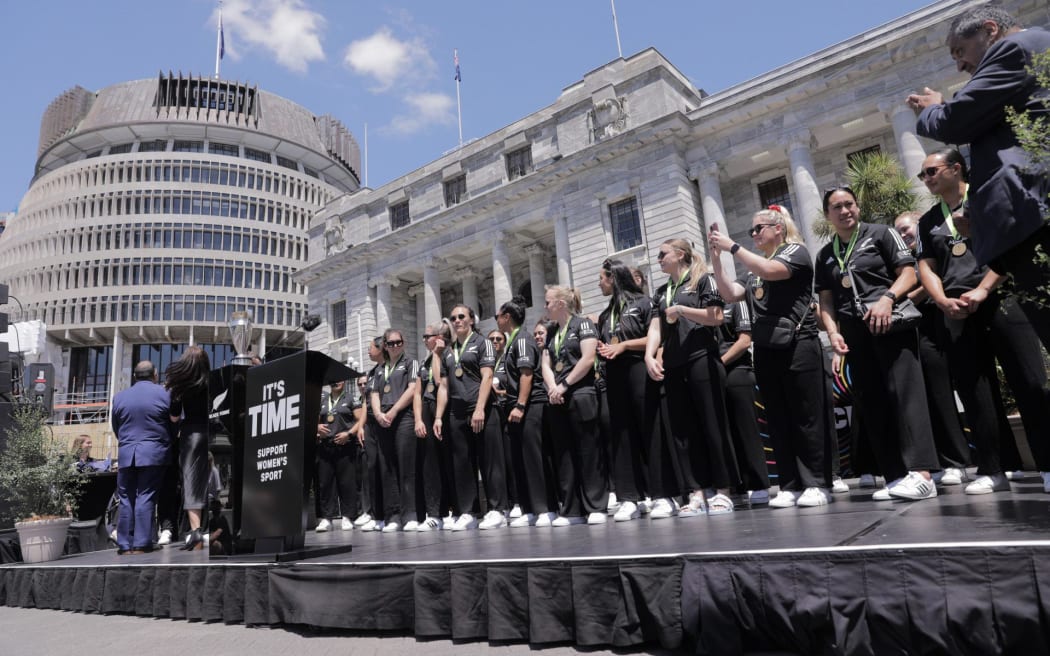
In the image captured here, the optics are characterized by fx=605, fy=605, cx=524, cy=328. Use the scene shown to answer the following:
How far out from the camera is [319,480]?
9.43 m

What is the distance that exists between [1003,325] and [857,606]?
2.82 m

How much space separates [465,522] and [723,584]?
4.56m

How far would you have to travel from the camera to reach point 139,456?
7.53 meters

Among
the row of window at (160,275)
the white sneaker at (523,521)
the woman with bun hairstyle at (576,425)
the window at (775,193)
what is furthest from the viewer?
the row of window at (160,275)

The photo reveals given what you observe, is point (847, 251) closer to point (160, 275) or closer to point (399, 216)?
point (399, 216)

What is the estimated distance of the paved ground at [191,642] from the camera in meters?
3.26

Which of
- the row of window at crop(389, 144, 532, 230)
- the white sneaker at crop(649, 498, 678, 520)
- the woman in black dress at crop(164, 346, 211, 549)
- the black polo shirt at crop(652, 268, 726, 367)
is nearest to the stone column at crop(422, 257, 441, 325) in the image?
the row of window at crop(389, 144, 532, 230)

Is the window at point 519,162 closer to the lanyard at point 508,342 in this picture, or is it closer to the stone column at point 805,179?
the stone column at point 805,179

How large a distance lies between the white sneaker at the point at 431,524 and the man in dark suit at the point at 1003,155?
5.84 meters

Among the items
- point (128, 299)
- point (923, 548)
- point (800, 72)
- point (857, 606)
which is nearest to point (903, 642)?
A: point (857, 606)

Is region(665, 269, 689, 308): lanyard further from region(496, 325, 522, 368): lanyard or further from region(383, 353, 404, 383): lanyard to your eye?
region(383, 353, 404, 383): lanyard

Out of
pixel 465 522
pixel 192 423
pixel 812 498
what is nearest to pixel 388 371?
pixel 465 522

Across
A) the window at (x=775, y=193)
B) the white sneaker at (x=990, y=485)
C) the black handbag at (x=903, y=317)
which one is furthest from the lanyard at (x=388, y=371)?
the window at (x=775, y=193)

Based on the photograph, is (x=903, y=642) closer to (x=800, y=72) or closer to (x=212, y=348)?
(x=800, y=72)
